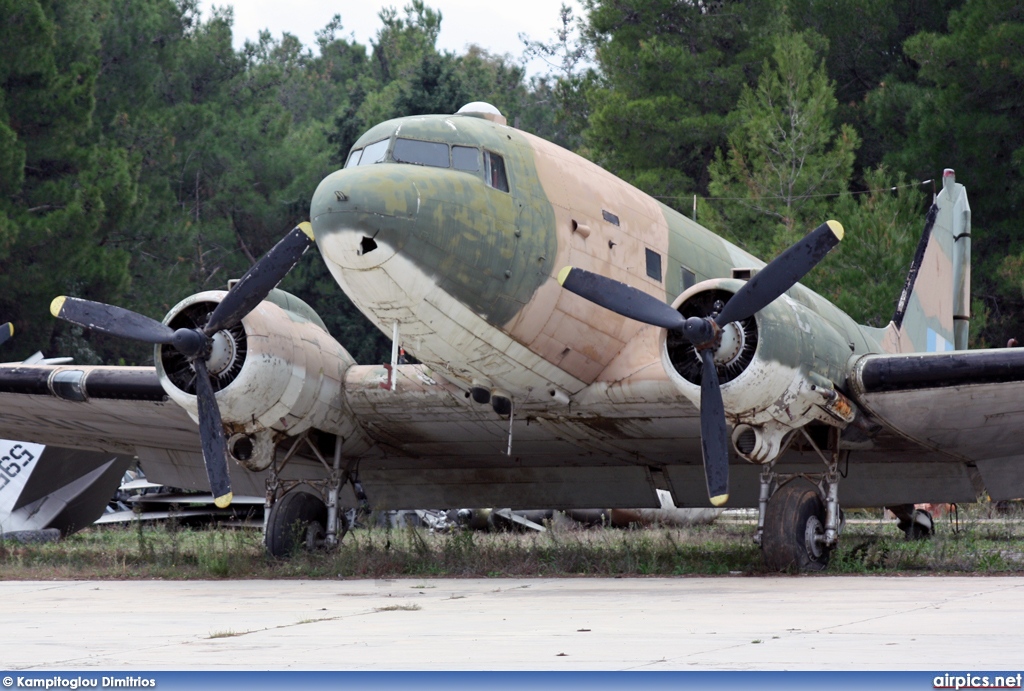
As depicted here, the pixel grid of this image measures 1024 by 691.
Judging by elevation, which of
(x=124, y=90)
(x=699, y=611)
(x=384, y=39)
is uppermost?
(x=384, y=39)

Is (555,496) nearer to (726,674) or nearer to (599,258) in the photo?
Result: (599,258)

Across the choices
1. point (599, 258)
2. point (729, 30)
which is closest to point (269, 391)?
point (599, 258)

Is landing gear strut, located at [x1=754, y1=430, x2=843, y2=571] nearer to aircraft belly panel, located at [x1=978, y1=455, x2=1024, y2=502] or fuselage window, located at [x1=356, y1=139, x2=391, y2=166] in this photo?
aircraft belly panel, located at [x1=978, y1=455, x2=1024, y2=502]

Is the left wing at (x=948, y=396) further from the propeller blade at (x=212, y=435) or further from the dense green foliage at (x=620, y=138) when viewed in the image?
the dense green foliage at (x=620, y=138)

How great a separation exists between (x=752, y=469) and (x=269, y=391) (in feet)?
19.0

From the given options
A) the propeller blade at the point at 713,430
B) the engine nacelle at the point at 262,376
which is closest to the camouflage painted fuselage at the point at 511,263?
the propeller blade at the point at 713,430

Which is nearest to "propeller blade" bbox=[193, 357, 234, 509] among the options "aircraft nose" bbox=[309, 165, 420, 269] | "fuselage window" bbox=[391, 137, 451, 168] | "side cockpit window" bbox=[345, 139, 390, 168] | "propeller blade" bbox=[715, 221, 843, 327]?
"aircraft nose" bbox=[309, 165, 420, 269]

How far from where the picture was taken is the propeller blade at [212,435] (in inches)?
499

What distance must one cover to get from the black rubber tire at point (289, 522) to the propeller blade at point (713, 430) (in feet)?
16.3

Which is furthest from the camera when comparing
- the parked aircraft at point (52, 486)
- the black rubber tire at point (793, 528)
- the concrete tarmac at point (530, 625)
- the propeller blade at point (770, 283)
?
the parked aircraft at point (52, 486)

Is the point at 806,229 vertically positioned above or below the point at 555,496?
above

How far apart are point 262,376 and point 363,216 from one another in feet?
9.53

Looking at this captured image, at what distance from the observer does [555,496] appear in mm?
15680

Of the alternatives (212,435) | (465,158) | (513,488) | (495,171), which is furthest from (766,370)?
(212,435)
